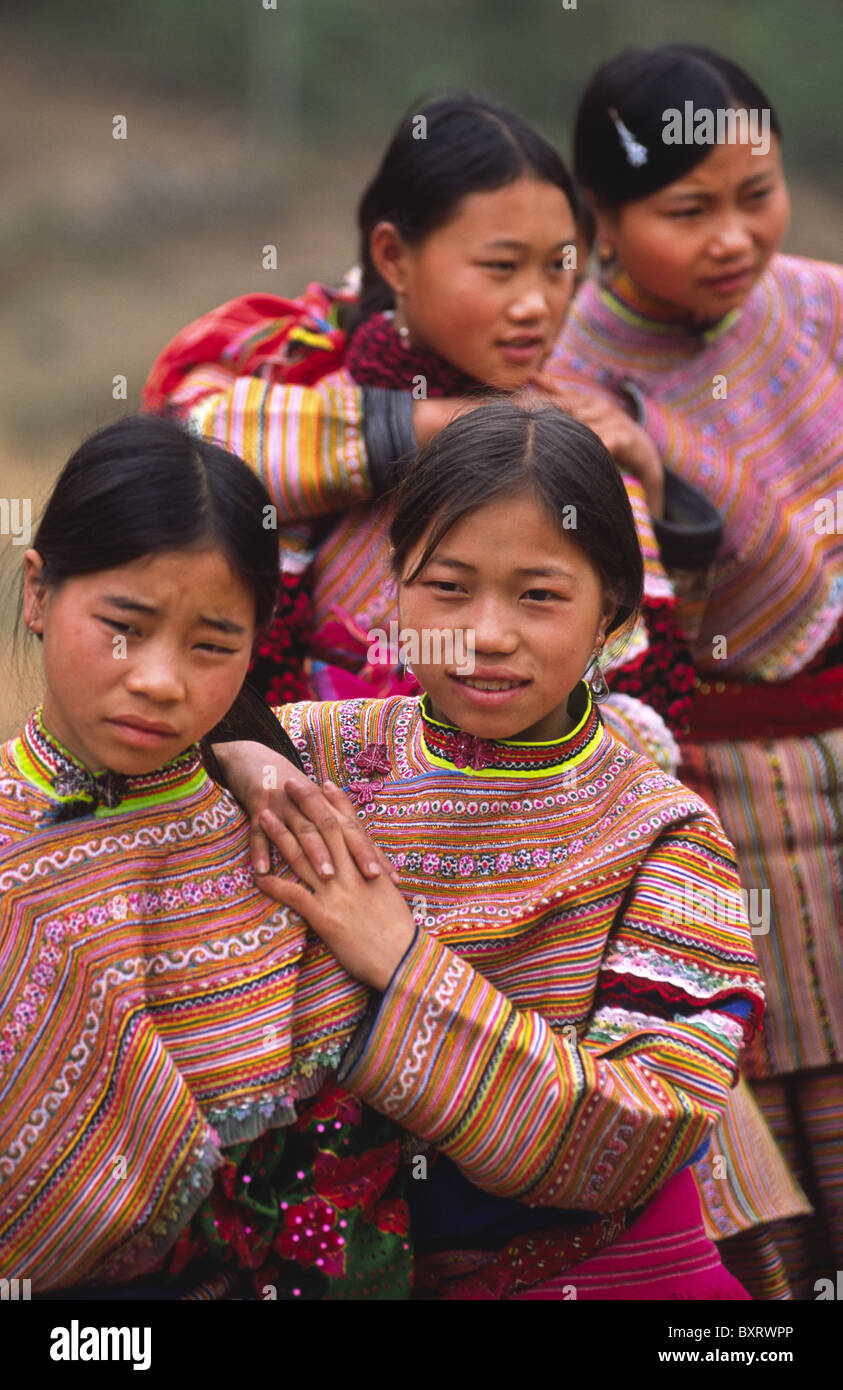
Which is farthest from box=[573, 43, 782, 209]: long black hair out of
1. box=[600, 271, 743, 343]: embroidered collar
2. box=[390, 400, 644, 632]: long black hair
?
box=[390, 400, 644, 632]: long black hair

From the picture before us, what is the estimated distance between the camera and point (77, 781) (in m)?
1.85

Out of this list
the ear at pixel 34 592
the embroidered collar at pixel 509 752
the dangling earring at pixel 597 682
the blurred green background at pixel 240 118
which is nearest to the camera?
the ear at pixel 34 592

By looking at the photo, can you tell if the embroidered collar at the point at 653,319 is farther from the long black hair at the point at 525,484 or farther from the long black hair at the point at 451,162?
the long black hair at the point at 525,484

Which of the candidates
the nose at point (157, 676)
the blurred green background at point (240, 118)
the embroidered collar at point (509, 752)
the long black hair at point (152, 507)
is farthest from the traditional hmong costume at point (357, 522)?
the blurred green background at point (240, 118)

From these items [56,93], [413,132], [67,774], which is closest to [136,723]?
[67,774]

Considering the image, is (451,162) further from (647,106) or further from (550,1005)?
(550,1005)

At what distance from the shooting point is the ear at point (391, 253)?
3000 millimetres

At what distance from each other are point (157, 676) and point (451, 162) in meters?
1.49

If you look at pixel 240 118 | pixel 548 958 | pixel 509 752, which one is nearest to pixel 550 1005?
pixel 548 958

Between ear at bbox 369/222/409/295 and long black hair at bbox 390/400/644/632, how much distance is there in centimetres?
95

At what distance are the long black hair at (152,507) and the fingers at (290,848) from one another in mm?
234

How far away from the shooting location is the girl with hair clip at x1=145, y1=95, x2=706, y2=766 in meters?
2.77

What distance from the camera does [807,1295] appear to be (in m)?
3.14

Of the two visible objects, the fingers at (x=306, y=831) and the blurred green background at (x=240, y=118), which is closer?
the fingers at (x=306, y=831)
